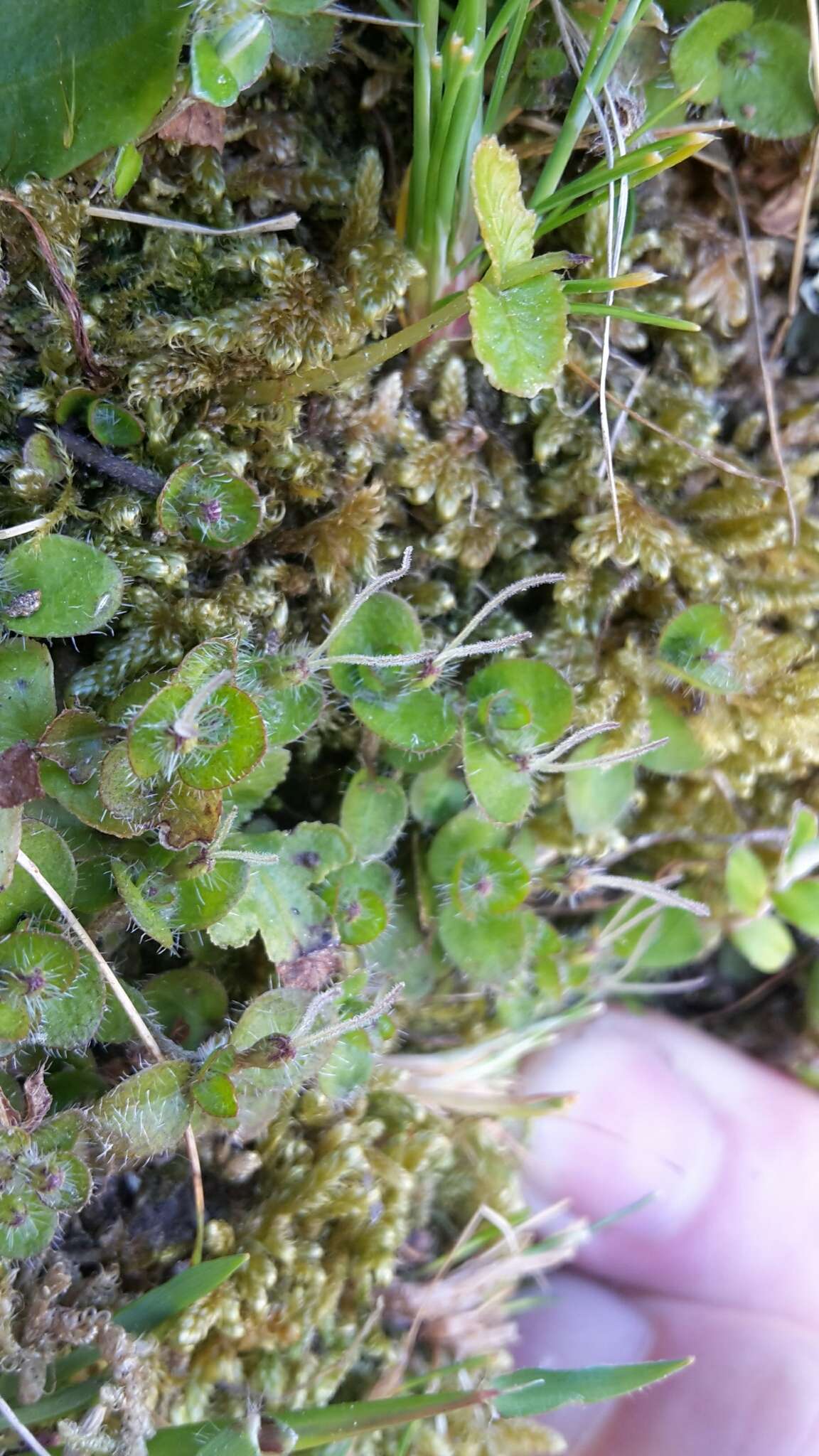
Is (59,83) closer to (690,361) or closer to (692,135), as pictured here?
(692,135)

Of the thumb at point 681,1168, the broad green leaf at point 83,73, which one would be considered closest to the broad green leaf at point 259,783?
the broad green leaf at point 83,73

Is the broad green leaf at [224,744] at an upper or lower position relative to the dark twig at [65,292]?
lower

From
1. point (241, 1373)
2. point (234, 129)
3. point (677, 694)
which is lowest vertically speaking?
point (241, 1373)

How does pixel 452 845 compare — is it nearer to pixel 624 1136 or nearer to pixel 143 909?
pixel 143 909

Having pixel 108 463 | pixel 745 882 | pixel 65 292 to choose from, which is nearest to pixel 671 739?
pixel 745 882

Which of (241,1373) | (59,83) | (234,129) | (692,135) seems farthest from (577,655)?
(241,1373)

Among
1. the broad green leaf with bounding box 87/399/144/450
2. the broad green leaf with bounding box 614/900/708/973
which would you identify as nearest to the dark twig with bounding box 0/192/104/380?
the broad green leaf with bounding box 87/399/144/450

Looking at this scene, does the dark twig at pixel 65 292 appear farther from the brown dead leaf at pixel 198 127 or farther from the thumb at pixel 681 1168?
the thumb at pixel 681 1168
